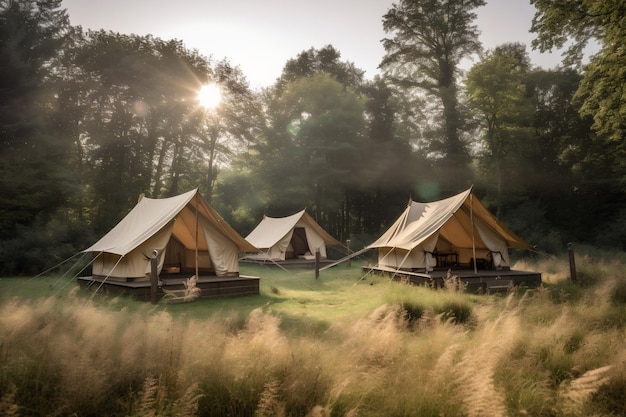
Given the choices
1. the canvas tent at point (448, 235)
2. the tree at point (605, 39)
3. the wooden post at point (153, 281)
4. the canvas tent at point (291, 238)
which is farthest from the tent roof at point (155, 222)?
the tree at point (605, 39)

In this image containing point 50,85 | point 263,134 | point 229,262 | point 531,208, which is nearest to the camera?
point 229,262

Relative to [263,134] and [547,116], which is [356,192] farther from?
[547,116]

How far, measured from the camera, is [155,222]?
9.57 meters

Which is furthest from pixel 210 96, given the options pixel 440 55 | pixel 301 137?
pixel 440 55

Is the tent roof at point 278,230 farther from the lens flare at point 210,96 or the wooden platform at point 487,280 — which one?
the lens flare at point 210,96

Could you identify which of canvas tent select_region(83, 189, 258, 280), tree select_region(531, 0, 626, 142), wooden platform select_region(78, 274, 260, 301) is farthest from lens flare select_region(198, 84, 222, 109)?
tree select_region(531, 0, 626, 142)

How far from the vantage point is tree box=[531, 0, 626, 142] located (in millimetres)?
7578

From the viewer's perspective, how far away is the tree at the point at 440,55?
21203 mm

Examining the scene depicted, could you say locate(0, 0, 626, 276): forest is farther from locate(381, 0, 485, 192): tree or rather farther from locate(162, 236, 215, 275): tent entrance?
locate(162, 236, 215, 275): tent entrance

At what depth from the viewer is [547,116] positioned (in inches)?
859

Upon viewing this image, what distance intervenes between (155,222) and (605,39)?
1018cm

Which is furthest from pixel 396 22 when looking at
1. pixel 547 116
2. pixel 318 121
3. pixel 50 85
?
pixel 50 85

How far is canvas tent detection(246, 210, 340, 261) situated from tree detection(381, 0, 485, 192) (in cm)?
791

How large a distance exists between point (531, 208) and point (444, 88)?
23.8ft
